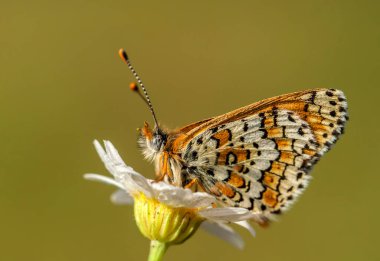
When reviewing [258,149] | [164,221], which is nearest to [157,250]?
[164,221]

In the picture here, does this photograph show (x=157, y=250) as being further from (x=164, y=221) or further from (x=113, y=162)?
(x=113, y=162)

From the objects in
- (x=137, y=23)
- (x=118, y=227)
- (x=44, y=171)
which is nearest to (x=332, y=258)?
(x=118, y=227)

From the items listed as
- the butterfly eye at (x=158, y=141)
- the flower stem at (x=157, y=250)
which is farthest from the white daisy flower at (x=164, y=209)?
the butterfly eye at (x=158, y=141)

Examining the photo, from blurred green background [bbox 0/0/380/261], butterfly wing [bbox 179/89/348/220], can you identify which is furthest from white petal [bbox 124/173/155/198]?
blurred green background [bbox 0/0/380/261]

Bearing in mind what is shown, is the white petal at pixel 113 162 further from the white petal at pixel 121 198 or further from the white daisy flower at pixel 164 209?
the white petal at pixel 121 198

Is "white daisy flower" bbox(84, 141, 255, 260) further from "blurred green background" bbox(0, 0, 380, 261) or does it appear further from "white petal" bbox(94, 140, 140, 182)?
"blurred green background" bbox(0, 0, 380, 261)

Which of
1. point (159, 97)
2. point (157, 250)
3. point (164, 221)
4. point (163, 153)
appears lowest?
point (157, 250)

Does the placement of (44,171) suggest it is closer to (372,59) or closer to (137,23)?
(137,23)
